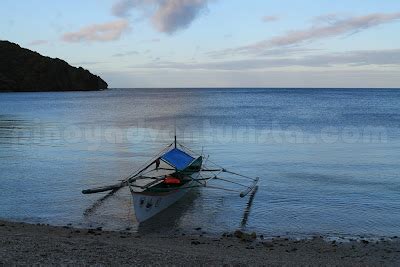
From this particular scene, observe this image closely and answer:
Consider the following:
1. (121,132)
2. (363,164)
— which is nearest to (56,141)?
(121,132)

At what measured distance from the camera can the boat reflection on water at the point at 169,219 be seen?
14.7m

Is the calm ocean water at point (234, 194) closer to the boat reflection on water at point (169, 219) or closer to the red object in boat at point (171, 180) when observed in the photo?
the boat reflection on water at point (169, 219)

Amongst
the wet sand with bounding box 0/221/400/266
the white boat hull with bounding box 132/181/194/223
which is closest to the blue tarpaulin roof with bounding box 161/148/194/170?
the white boat hull with bounding box 132/181/194/223

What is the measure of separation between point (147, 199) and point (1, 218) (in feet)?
16.2

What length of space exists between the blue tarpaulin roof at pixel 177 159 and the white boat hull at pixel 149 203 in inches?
102

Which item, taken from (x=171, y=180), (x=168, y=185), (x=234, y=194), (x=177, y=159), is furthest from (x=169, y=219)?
(x=177, y=159)

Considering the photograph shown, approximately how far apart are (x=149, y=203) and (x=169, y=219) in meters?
0.90

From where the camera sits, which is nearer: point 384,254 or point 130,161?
point 384,254

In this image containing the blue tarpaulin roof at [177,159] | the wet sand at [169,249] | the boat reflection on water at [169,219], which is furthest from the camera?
the blue tarpaulin roof at [177,159]

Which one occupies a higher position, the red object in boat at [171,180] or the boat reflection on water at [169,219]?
the red object in boat at [171,180]

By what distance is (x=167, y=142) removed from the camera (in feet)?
119

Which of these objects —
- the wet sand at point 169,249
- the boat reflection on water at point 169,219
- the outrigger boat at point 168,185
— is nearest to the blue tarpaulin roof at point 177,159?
the outrigger boat at point 168,185

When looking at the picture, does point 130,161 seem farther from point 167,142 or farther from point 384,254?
point 384,254

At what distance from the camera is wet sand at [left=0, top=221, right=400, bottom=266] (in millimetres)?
9555
